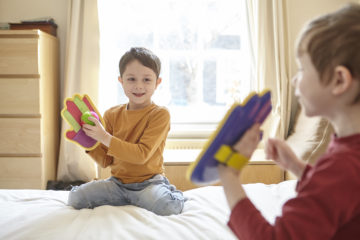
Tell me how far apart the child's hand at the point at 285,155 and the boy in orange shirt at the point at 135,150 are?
68 cm

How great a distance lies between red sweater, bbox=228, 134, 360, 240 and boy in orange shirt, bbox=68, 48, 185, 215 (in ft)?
2.69

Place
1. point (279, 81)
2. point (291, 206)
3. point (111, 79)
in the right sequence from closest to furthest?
point (291, 206), point (279, 81), point (111, 79)

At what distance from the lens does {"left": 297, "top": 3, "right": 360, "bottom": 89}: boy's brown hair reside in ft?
2.30

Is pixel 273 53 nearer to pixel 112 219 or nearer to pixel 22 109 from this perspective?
pixel 22 109

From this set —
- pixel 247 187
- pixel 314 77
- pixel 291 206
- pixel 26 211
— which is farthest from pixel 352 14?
pixel 26 211

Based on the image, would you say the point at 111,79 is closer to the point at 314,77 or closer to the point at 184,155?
the point at 184,155

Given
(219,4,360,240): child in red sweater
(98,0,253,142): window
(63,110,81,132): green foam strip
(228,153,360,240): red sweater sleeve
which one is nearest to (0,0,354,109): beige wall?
(98,0,253,142): window

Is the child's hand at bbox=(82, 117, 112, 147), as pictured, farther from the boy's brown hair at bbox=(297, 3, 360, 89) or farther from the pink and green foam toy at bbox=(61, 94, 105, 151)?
the boy's brown hair at bbox=(297, 3, 360, 89)

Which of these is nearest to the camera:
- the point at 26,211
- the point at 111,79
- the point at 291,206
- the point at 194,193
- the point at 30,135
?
the point at 291,206

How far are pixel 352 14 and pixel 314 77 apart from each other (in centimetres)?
15

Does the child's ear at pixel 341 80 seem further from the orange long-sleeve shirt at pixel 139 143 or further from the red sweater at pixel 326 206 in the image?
the orange long-sleeve shirt at pixel 139 143

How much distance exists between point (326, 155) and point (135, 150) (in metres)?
1.00

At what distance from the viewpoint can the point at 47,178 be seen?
120 inches

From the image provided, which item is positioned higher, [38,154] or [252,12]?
[252,12]
